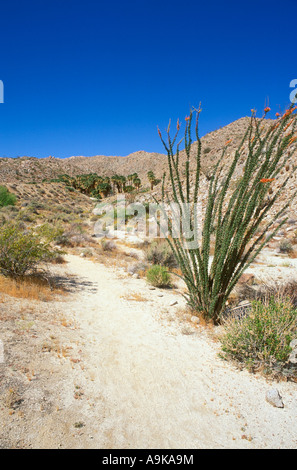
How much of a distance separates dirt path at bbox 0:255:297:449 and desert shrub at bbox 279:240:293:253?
870 cm

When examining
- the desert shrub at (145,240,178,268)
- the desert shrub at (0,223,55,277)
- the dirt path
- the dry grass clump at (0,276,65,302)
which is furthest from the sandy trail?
the desert shrub at (145,240,178,268)

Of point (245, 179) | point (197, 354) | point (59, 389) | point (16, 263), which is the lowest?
point (197, 354)

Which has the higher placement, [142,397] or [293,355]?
[293,355]

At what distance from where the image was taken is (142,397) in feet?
9.98

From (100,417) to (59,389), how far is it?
64 cm

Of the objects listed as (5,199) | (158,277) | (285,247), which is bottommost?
(158,277)

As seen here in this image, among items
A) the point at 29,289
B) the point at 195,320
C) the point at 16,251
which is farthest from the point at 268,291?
the point at 16,251

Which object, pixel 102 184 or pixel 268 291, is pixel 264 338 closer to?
pixel 268 291

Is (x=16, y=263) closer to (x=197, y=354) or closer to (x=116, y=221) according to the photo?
(x=197, y=354)

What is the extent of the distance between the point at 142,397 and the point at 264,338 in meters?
1.92

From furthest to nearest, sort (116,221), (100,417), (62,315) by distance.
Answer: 1. (116,221)
2. (62,315)
3. (100,417)

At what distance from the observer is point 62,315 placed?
5.09 meters

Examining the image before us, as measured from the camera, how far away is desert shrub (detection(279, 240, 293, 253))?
450 inches
